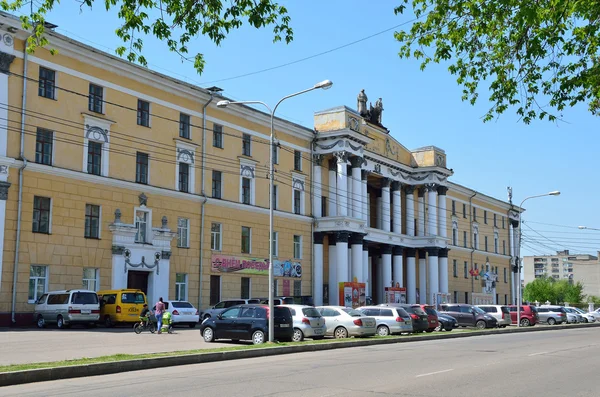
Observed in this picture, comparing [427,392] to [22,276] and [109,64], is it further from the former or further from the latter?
[109,64]

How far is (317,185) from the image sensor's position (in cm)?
A: 5534

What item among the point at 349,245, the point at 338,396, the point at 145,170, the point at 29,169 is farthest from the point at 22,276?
the point at 349,245

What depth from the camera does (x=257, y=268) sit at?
4862 centimetres

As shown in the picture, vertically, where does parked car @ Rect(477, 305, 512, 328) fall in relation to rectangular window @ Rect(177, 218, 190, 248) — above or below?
below

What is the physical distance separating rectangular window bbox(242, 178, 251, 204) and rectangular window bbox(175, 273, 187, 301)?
7.79 m

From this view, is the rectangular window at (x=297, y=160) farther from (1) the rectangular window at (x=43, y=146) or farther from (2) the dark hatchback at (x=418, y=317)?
(1) the rectangular window at (x=43, y=146)

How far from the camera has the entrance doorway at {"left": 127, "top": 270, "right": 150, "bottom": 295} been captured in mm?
39656

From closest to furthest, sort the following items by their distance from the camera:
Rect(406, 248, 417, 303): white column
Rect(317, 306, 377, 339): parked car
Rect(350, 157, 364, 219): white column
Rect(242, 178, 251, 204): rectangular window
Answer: Rect(317, 306, 377, 339): parked car → Rect(242, 178, 251, 204): rectangular window → Rect(350, 157, 364, 219): white column → Rect(406, 248, 417, 303): white column

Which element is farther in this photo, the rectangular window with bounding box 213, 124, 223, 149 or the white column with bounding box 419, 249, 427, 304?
the white column with bounding box 419, 249, 427, 304

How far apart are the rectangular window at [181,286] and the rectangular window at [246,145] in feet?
33.6

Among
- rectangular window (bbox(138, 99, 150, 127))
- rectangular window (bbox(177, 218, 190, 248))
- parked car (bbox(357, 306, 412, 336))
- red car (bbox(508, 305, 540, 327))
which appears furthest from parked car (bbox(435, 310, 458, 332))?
rectangular window (bbox(138, 99, 150, 127))

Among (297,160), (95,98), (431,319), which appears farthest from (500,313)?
(95,98)

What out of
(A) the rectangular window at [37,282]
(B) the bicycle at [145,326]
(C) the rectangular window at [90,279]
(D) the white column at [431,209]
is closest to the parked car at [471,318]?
(B) the bicycle at [145,326]

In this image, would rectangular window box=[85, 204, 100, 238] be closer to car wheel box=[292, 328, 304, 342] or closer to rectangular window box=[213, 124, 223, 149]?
rectangular window box=[213, 124, 223, 149]
